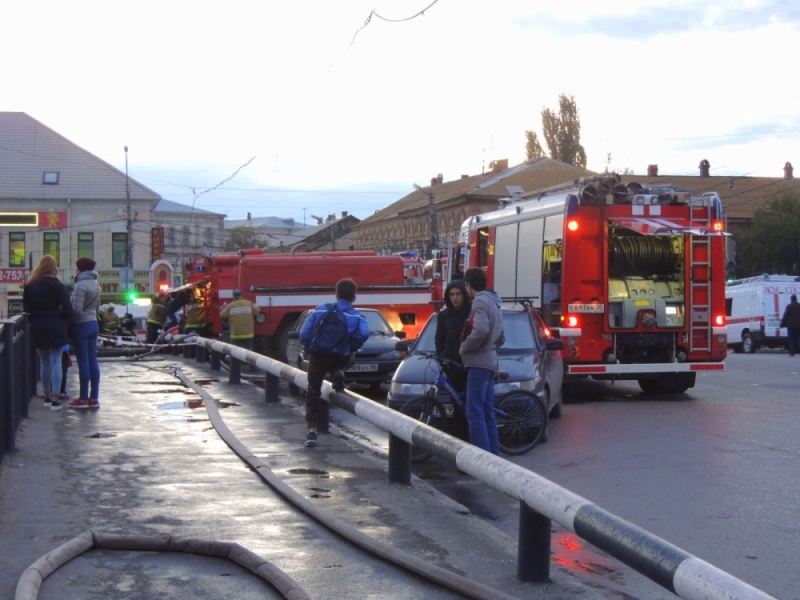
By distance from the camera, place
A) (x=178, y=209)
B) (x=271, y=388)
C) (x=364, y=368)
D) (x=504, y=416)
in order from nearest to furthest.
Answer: (x=504, y=416) → (x=271, y=388) → (x=364, y=368) → (x=178, y=209)

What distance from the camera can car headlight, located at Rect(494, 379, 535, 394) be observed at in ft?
36.1

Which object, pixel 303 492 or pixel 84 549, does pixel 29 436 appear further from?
pixel 84 549

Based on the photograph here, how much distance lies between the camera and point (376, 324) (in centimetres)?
1739

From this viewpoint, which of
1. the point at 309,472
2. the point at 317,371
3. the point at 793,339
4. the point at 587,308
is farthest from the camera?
the point at 793,339

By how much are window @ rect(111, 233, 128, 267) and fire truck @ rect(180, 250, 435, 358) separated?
1311 inches

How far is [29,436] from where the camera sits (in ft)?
32.7

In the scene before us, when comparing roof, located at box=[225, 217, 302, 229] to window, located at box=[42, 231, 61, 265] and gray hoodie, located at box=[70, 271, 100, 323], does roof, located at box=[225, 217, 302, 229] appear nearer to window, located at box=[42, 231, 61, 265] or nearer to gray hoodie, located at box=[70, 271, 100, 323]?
window, located at box=[42, 231, 61, 265]

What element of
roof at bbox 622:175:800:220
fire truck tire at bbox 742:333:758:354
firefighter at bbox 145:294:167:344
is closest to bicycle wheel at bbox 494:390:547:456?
firefighter at bbox 145:294:167:344

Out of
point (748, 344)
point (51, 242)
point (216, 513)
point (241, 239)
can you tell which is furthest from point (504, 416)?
point (241, 239)

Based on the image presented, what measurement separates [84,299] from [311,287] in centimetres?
1089

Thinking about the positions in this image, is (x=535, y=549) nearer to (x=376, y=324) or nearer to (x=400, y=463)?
(x=400, y=463)

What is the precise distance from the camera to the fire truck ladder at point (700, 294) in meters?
15.4

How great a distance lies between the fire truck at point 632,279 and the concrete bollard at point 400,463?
689cm

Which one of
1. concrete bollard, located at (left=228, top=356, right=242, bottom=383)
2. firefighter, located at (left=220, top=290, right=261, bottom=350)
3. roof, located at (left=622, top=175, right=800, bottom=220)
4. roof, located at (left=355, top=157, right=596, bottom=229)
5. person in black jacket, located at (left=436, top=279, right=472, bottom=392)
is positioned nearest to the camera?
person in black jacket, located at (left=436, top=279, right=472, bottom=392)
